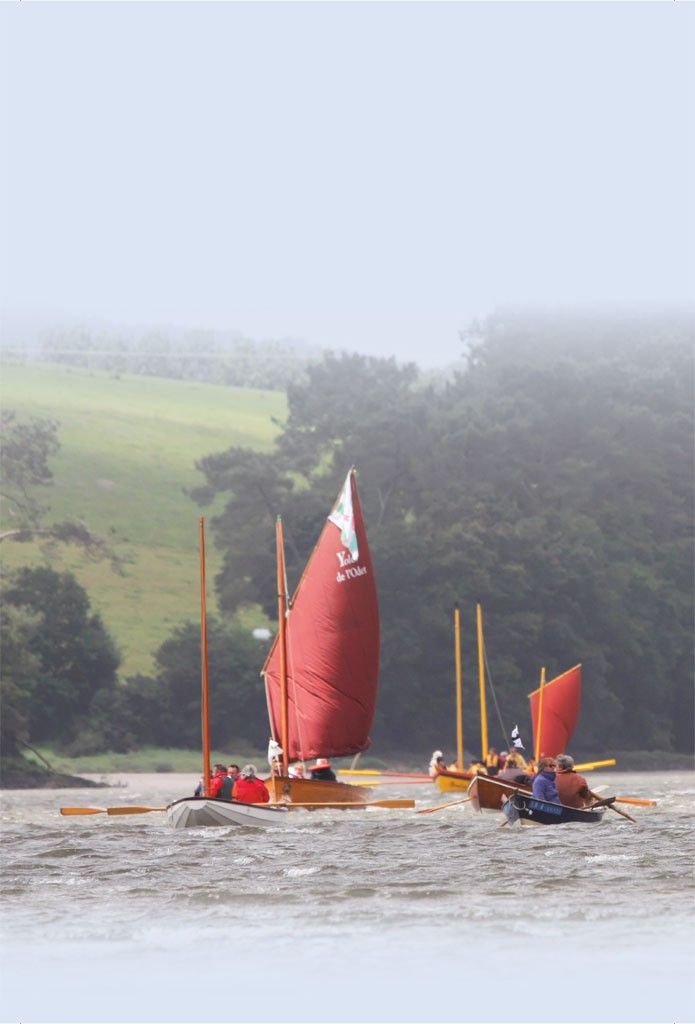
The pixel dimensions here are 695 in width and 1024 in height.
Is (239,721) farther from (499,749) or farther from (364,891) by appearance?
(364,891)

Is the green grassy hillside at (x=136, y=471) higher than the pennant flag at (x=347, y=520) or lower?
higher

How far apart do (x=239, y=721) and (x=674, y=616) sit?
2669 centimetres

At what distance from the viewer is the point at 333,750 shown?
135 feet

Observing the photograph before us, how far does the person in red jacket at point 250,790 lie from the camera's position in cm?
3609

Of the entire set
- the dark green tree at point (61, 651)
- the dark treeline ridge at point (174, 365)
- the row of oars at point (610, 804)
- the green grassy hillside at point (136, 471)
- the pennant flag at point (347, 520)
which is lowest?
the row of oars at point (610, 804)

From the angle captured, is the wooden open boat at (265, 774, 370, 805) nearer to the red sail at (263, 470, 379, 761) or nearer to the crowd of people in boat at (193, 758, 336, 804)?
the crowd of people in boat at (193, 758, 336, 804)

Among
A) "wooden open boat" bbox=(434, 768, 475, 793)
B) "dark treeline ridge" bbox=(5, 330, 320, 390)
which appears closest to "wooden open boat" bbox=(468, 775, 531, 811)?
"wooden open boat" bbox=(434, 768, 475, 793)

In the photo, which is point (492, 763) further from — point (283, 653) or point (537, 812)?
point (537, 812)

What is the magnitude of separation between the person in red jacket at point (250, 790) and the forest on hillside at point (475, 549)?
38.6 meters

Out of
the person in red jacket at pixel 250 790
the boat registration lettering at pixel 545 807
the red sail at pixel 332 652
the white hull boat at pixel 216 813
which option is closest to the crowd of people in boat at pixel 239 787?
the person in red jacket at pixel 250 790

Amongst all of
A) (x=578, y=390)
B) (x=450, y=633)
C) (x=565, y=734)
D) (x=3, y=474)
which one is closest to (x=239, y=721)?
(x=450, y=633)

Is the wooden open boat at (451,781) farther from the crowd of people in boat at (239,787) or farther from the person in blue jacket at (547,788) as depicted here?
the person in blue jacket at (547,788)

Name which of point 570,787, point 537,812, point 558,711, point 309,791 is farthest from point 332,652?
point 558,711

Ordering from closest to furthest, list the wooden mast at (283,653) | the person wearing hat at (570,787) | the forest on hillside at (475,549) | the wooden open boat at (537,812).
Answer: the wooden open boat at (537,812) → the person wearing hat at (570,787) → the wooden mast at (283,653) → the forest on hillside at (475,549)
